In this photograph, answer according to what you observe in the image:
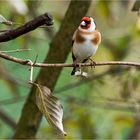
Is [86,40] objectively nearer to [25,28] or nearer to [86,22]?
[86,22]

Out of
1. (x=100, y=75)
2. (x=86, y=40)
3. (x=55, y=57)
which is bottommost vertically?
(x=100, y=75)

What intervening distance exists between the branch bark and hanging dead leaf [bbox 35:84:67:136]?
2.08 ft

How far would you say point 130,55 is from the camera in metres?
2.43

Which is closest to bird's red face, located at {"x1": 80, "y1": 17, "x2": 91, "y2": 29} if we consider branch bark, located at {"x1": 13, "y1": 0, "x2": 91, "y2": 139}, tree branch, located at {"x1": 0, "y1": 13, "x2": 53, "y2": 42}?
branch bark, located at {"x1": 13, "y1": 0, "x2": 91, "y2": 139}

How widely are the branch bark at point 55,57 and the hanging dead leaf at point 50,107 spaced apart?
63 centimetres

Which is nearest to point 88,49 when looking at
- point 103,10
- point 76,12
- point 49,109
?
point 76,12

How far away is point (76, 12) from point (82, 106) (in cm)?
90

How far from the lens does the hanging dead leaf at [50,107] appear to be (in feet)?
3.27

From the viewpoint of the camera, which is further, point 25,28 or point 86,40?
point 86,40

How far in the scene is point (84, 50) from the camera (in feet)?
5.07

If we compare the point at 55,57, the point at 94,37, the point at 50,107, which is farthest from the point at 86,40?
the point at 50,107

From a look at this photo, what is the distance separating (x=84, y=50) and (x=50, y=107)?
0.53 meters

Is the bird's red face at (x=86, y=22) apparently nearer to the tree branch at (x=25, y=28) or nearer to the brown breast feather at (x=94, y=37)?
the brown breast feather at (x=94, y=37)

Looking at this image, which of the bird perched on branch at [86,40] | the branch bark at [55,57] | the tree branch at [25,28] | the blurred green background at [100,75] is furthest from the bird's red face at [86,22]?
the tree branch at [25,28]
